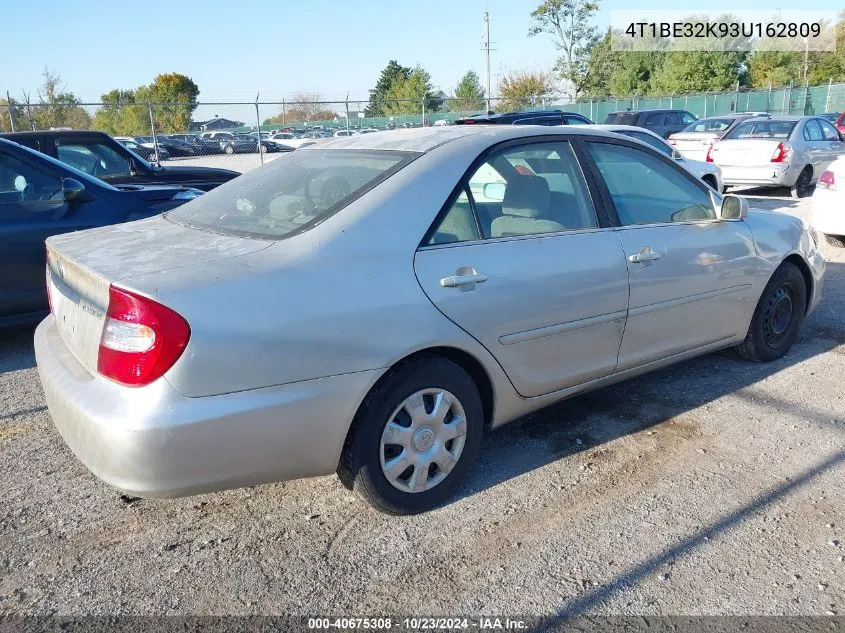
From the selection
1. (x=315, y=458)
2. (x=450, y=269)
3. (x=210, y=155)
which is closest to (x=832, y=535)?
(x=450, y=269)

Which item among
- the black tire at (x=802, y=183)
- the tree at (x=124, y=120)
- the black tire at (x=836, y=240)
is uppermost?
the tree at (x=124, y=120)

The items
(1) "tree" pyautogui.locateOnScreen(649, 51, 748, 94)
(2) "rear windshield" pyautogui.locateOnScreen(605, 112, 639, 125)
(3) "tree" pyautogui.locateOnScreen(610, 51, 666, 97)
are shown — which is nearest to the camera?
(2) "rear windshield" pyautogui.locateOnScreen(605, 112, 639, 125)

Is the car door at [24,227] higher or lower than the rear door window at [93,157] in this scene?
lower

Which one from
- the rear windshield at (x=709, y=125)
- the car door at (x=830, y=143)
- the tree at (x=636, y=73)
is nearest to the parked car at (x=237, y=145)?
the rear windshield at (x=709, y=125)

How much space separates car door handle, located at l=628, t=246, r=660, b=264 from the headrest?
1.70ft

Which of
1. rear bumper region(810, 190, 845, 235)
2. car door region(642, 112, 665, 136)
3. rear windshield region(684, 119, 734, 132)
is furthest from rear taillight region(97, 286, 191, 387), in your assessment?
car door region(642, 112, 665, 136)

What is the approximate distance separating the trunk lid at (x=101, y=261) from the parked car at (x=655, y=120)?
17465 mm

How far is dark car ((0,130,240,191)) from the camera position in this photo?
825 centimetres

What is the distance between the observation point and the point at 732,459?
138 inches

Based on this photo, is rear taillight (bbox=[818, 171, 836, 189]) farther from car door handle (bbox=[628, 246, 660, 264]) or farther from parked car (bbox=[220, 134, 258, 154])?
parked car (bbox=[220, 134, 258, 154])

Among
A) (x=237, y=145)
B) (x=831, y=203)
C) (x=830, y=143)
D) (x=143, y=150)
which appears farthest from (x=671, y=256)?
(x=237, y=145)

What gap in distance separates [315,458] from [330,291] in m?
0.63

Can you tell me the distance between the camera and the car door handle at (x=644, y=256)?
366 cm

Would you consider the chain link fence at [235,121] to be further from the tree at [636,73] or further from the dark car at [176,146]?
the tree at [636,73]
